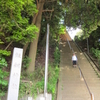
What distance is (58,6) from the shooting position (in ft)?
35.1

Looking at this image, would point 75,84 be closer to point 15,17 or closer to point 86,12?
point 15,17

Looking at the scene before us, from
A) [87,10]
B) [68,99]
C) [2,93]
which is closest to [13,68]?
[2,93]

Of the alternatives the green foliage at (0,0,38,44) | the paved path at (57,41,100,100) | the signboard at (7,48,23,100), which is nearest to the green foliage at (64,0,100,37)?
the paved path at (57,41,100,100)

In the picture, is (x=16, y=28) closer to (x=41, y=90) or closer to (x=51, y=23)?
(x=41, y=90)

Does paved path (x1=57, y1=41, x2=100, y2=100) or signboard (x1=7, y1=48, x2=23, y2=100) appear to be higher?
signboard (x1=7, y1=48, x2=23, y2=100)

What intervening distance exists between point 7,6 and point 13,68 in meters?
2.60

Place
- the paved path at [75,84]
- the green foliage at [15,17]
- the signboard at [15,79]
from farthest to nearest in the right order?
the paved path at [75,84] < the green foliage at [15,17] < the signboard at [15,79]

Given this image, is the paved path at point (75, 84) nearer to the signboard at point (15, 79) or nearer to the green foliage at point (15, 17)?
the signboard at point (15, 79)

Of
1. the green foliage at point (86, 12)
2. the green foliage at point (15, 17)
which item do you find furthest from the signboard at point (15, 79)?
the green foliage at point (86, 12)

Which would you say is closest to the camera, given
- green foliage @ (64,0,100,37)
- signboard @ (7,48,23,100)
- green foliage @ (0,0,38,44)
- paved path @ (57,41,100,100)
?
signboard @ (7,48,23,100)

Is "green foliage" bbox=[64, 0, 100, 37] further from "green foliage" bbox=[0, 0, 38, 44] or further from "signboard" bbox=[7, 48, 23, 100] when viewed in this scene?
"signboard" bbox=[7, 48, 23, 100]

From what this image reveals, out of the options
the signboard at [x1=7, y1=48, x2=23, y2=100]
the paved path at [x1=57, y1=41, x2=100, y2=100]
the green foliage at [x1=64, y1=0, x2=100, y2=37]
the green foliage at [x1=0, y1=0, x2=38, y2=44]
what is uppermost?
the green foliage at [x1=64, y1=0, x2=100, y2=37]

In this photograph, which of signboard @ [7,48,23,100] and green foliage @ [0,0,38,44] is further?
green foliage @ [0,0,38,44]

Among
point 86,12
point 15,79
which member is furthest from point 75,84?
point 86,12
